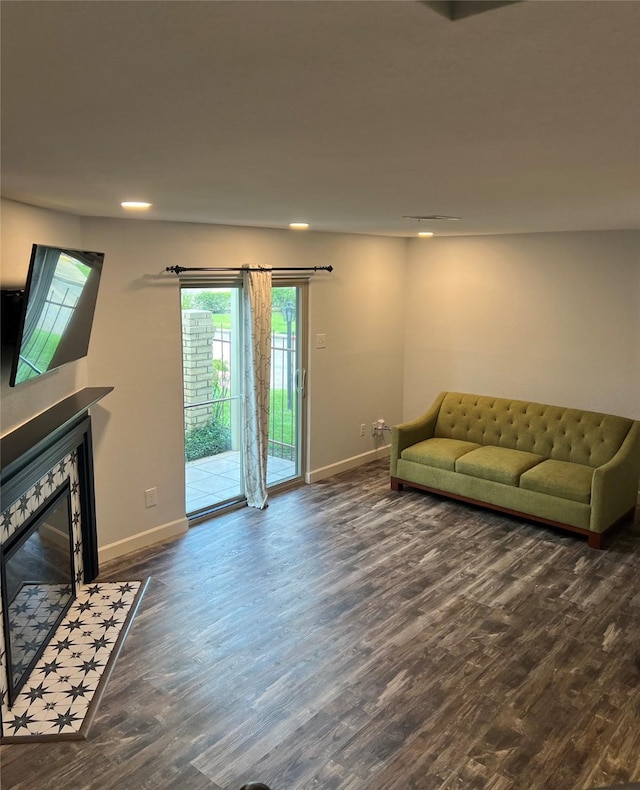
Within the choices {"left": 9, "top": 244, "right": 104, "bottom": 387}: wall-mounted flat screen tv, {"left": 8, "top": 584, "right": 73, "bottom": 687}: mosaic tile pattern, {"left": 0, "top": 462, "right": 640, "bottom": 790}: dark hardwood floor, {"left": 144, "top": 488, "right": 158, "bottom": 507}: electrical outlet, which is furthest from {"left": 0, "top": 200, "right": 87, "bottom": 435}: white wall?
{"left": 0, "top": 462, "right": 640, "bottom": 790}: dark hardwood floor

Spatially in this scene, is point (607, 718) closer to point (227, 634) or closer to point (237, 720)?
point (237, 720)

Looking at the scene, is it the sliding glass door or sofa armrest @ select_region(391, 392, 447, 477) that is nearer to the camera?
the sliding glass door

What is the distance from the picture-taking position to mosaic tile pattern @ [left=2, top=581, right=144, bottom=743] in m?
2.81

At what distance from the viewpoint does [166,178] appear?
7.59ft

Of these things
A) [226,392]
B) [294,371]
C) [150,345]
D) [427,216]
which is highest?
[427,216]

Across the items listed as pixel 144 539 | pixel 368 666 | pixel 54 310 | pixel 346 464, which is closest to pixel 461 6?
pixel 54 310

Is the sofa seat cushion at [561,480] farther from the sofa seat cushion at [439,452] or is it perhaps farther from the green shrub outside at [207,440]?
the green shrub outside at [207,440]

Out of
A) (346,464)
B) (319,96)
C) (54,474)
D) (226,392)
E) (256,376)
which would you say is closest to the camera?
→ (319,96)

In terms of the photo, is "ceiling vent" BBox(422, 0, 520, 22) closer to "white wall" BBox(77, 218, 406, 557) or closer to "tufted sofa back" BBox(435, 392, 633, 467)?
"white wall" BBox(77, 218, 406, 557)

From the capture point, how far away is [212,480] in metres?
5.34

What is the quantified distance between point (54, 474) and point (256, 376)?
1967mm

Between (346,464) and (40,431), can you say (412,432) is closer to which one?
(346,464)

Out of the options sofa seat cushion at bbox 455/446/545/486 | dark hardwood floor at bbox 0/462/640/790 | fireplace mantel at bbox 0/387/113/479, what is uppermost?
fireplace mantel at bbox 0/387/113/479

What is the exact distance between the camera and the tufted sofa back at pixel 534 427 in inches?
202
